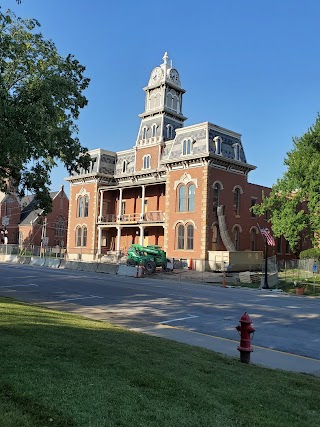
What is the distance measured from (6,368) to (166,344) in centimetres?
427

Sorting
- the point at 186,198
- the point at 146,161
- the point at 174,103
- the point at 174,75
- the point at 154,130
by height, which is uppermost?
the point at 174,75

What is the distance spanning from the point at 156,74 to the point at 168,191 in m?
17.6

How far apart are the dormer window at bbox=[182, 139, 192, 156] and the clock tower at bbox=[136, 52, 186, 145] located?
606 centimetres

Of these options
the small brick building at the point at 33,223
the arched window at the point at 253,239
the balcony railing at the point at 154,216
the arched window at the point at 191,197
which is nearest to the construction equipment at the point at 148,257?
the arched window at the point at 191,197

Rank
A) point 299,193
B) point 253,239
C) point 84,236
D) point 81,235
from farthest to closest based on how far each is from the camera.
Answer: point 81,235 < point 84,236 < point 253,239 < point 299,193

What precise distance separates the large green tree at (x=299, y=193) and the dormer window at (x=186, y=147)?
9.08 meters

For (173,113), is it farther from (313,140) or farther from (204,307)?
(204,307)

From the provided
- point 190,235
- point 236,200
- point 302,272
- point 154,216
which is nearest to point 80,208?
point 154,216

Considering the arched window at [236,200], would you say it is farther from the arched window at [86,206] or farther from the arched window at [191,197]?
the arched window at [86,206]

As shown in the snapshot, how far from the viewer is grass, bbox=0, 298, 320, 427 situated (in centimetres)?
398

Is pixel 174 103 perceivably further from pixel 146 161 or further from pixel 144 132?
pixel 146 161

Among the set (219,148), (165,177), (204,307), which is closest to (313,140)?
(219,148)

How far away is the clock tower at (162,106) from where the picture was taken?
51375 mm

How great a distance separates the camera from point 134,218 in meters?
51.5
